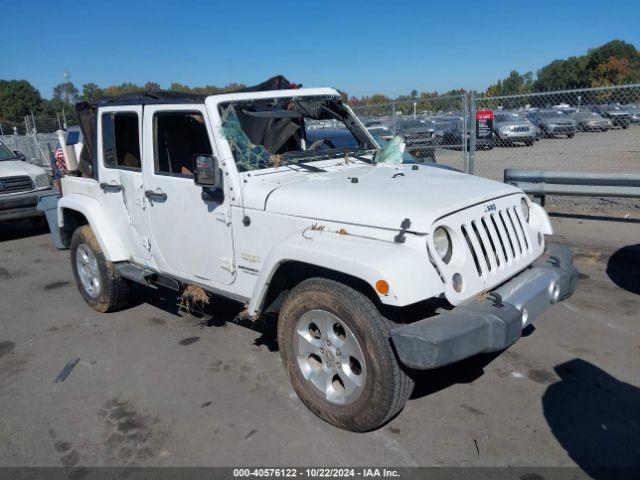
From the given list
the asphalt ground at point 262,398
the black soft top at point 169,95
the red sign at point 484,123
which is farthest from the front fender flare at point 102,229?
the red sign at point 484,123

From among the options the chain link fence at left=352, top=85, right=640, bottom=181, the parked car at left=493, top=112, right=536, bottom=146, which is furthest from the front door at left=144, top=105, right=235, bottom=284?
the parked car at left=493, top=112, right=536, bottom=146

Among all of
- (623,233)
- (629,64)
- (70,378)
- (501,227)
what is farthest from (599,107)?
(629,64)

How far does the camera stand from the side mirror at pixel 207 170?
365 centimetres

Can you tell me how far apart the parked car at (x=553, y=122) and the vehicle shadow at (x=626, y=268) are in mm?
8429

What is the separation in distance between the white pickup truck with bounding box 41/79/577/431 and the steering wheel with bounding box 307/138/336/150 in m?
0.02

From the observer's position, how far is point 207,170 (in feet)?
12.0

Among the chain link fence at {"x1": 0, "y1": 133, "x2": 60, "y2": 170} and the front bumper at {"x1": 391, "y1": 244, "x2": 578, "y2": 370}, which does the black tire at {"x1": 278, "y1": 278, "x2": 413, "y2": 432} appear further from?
the chain link fence at {"x1": 0, "y1": 133, "x2": 60, "y2": 170}

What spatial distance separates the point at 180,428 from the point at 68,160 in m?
5.82

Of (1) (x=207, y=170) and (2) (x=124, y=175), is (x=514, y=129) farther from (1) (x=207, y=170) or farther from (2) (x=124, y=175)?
(1) (x=207, y=170)

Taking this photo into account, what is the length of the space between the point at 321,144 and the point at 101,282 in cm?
257

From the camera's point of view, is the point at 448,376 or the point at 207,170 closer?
the point at 207,170

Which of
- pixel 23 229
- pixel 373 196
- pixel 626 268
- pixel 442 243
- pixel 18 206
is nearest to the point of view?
pixel 442 243

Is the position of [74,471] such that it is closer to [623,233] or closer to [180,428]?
[180,428]

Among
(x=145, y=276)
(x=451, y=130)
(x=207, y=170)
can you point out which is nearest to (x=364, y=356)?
(x=207, y=170)
